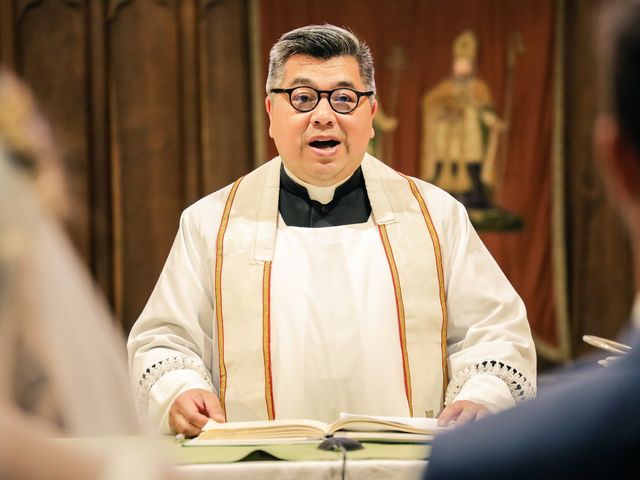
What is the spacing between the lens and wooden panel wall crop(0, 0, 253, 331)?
7.20m

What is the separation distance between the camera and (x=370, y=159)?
3734mm

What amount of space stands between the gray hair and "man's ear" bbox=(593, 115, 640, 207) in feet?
8.52

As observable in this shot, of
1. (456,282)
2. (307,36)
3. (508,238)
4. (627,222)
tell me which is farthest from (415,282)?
(508,238)

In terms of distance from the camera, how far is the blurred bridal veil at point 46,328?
0.87m

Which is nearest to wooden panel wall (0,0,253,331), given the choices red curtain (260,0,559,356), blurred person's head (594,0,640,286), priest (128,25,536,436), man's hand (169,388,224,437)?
red curtain (260,0,559,356)

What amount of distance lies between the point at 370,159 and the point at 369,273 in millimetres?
524

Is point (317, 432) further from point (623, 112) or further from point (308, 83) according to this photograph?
point (623, 112)

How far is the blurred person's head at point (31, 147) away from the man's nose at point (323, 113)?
251 cm

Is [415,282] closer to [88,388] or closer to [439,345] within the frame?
[439,345]

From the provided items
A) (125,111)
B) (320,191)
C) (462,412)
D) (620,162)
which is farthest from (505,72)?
(620,162)

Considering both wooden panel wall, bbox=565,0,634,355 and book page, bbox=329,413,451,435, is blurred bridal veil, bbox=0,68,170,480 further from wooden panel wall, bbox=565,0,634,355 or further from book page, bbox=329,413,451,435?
wooden panel wall, bbox=565,0,634,355

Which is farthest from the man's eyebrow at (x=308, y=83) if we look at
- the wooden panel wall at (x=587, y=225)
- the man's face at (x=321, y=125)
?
the wooden panel wall at (x=587, y=225)

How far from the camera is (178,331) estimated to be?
3211mm

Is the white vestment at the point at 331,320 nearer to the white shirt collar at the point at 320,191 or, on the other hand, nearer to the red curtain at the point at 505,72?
the white shirt collar at the point at 320,191
